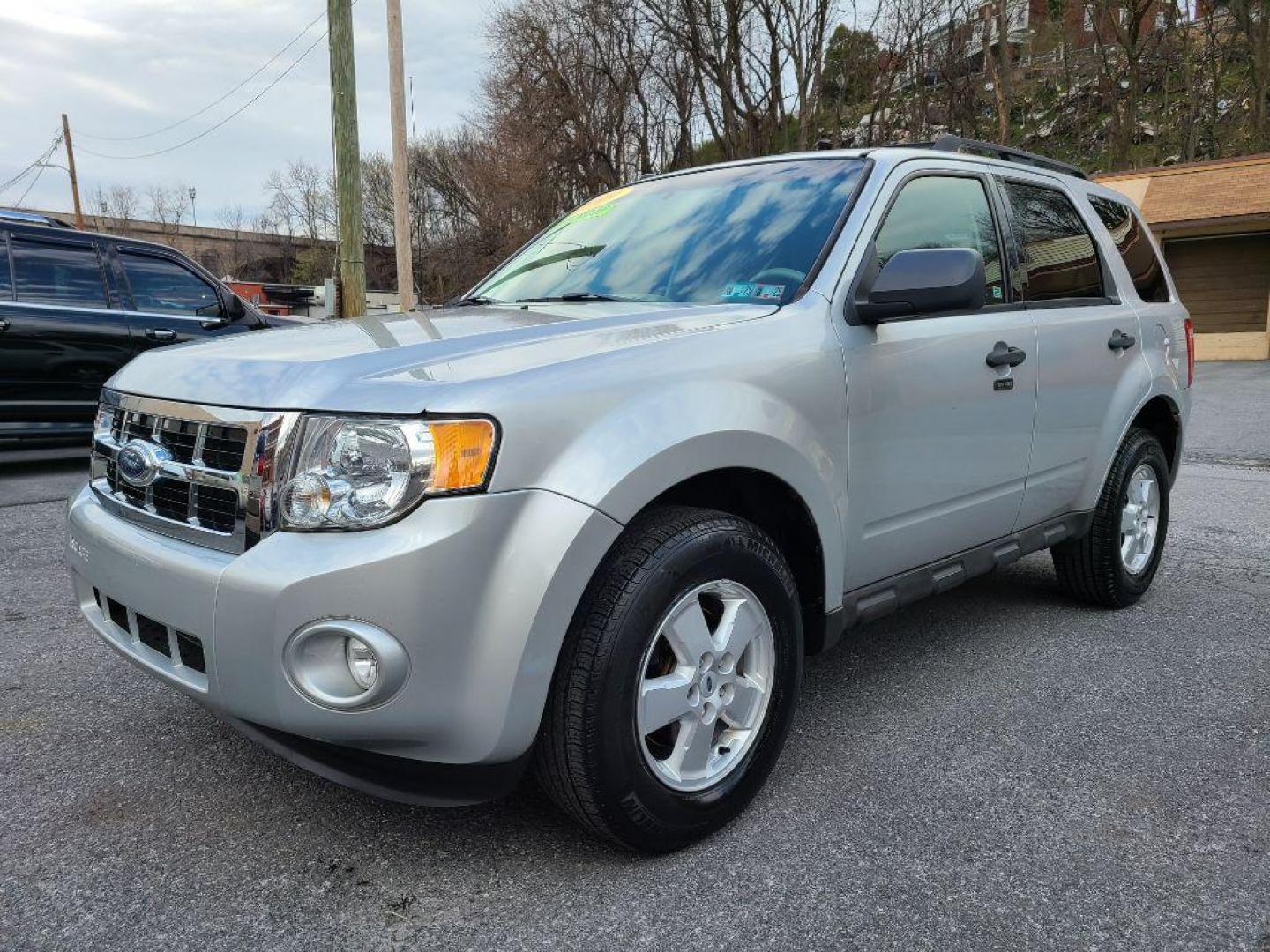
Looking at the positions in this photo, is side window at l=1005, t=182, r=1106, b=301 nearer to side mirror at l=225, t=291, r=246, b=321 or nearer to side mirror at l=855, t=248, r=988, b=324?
side mirror at l=855, t=248, r=988, b=324

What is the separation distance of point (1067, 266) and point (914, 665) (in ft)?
5.36

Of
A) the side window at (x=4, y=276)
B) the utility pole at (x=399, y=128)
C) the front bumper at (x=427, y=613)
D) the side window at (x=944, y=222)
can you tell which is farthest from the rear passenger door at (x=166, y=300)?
the front bumper at (x=427, y=613)

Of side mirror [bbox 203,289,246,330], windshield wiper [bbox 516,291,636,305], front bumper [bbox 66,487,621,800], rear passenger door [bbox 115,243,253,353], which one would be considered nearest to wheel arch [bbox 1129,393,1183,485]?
windshield wiper [bbox 516,291,636,305]

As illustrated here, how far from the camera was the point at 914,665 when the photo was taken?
11.2 feet

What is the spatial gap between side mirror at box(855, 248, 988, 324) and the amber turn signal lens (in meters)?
1.27

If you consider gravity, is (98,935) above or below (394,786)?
below

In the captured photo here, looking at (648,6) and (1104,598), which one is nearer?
(1104,598)

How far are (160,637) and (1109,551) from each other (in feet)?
11.4

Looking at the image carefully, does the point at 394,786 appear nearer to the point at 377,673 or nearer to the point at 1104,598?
the point at 377,673

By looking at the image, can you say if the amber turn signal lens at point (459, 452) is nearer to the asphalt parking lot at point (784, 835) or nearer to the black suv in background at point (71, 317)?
the asphalt parking lot at point (784, 835)

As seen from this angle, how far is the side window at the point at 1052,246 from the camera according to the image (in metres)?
3.43

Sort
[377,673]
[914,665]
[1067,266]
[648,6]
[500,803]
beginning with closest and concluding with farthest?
1. [377,673]
2. [500,803]
3. [914,665]
4. [1067,266]
5. [648,6]

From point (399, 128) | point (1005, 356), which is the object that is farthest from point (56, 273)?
point (399, 128)

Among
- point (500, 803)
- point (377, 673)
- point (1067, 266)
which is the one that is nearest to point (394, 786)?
point (377, 673)
